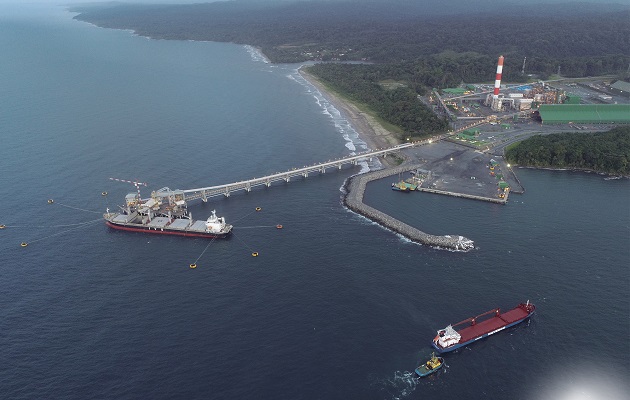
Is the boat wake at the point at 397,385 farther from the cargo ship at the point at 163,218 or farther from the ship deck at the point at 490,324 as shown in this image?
the cargo ship at the point at 163,218

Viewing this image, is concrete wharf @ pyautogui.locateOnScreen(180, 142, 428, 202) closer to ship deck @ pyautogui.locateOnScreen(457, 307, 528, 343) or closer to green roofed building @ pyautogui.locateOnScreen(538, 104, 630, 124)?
green roofed building @ pyautogui.locateOnScreen(538, 104, 630, 124)

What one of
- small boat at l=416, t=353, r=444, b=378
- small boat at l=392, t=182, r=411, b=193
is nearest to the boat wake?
small boat at l=416, t=353, r=444, b=378

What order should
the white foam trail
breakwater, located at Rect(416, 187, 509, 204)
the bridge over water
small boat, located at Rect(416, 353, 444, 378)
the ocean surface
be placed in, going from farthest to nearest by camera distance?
the white foam trail
the bridge over water
breakwater, located at Rect(416, 187, 509, 204)
small boat, located at Rect(416, 353, 444, 378)
the ocean surface

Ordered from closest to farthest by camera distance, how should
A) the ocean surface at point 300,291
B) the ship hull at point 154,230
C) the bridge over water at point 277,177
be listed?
the ocean surface at point 300,291
the ship hull at point 154,230
the bridge over water at point 277,177

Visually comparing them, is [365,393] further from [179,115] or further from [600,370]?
[179,115]

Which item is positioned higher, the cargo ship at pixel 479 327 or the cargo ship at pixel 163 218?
the cargo ship at pixel 163 218

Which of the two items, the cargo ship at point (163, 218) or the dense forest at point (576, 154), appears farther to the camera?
the dense forest at point (576, 154)

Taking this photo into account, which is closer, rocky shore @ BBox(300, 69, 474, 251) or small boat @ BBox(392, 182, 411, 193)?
rocky shore @ BBox(300, 69, 474, 251)

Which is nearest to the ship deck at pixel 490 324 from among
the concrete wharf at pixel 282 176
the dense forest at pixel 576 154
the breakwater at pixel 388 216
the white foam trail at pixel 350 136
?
the breakwater at pixel 388 216
